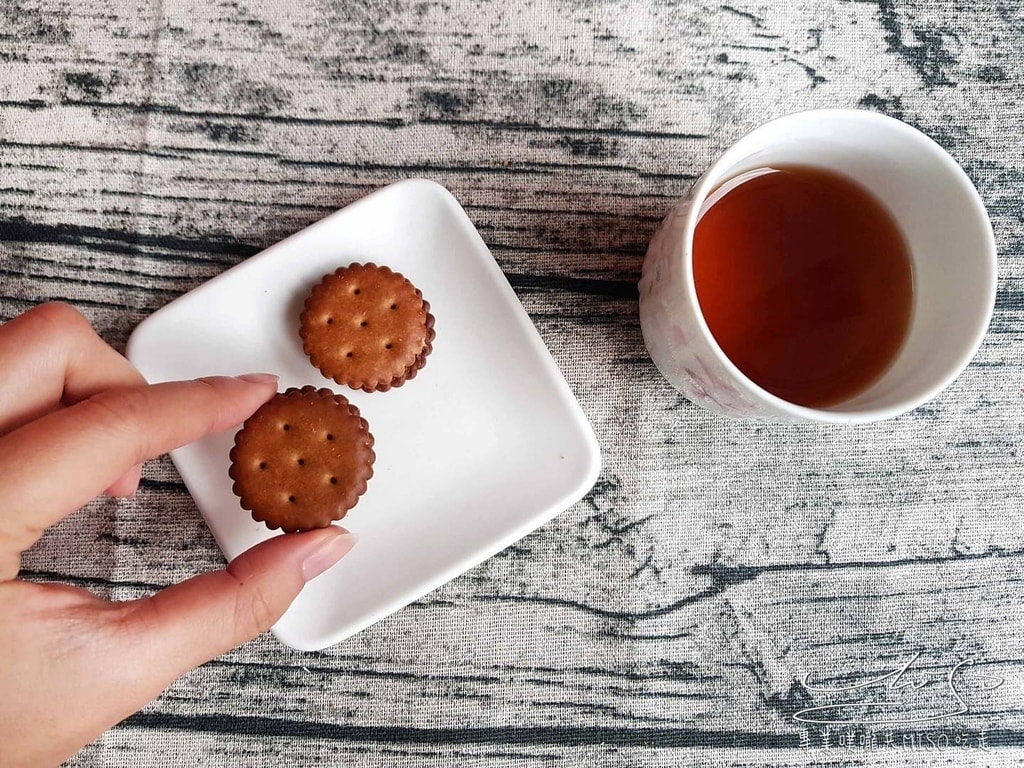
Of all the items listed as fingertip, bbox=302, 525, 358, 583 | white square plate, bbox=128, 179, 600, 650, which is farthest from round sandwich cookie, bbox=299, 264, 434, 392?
fingertip, bbox=302, 525, 358, 583

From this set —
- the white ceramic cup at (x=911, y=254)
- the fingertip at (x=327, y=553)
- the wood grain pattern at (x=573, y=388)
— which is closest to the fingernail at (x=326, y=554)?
the fingertip at (x=327, y=553)

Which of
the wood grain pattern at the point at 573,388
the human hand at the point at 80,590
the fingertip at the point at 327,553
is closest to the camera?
the human hand at the point at 80,590

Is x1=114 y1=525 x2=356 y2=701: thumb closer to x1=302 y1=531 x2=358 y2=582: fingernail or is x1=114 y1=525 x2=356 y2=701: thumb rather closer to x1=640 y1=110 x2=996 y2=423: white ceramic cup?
x1=302 y1=531 x2=358 y2=582: fingernail

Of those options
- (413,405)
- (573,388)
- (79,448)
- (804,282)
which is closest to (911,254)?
(804,282)

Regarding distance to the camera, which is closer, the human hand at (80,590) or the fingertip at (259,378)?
the human hand at (80,590)

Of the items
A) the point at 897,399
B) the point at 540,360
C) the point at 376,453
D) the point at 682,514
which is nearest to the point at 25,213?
the point at 376,453

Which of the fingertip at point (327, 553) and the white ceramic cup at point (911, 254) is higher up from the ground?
the white ceramic cup at point (911, 254)

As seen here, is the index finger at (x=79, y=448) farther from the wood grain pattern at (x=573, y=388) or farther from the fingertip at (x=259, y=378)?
the wood grain pattern at (x=573, y=388)

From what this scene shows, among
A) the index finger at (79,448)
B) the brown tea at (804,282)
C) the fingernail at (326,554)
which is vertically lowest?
the fingernail at (326,554)
